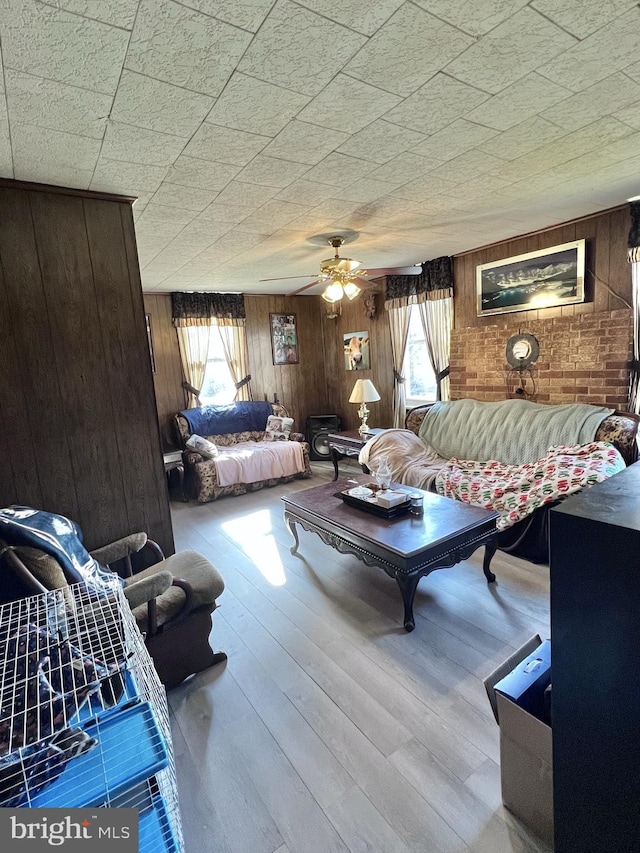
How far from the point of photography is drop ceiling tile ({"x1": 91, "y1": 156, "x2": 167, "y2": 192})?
2.06m

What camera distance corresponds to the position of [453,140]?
2055mm

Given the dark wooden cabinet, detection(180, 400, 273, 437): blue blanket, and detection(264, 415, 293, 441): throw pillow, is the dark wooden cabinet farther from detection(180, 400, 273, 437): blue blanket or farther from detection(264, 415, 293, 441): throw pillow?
detection(180, 400, 273, 437): blue blanket

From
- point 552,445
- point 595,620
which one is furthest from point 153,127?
point 552,445

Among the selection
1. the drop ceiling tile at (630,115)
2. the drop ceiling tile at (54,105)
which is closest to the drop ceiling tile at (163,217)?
the drop ceiling tile at (54,105)

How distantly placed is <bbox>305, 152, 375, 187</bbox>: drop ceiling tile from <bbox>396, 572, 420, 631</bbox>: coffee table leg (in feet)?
7.26

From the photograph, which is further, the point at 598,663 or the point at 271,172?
the point at 271,172

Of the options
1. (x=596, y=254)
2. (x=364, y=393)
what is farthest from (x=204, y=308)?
(x=596, y=254)

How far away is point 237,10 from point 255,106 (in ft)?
1.54

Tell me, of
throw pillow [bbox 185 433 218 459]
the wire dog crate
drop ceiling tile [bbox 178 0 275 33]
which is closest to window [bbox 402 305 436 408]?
throw pillow [bbox 185 433 218 459]

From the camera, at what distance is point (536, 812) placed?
4.21 ft

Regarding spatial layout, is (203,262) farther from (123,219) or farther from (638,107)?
(638,107)

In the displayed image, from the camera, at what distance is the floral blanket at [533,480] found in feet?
9.17

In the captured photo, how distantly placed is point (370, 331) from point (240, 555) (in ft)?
12.6

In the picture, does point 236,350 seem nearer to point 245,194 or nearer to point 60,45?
point 245,194
